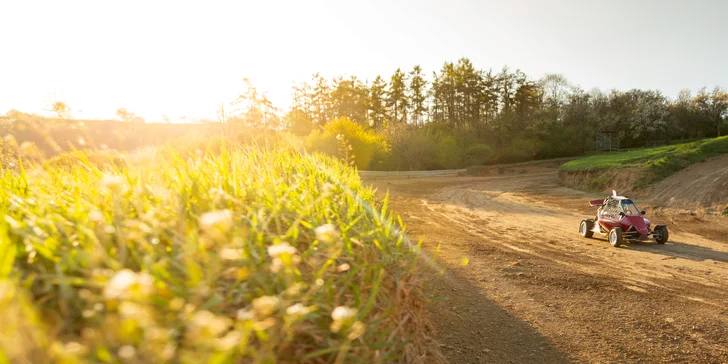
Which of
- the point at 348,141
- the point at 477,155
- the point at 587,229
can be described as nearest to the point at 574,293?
the point at 587,229

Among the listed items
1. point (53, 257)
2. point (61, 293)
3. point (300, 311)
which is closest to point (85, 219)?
point (53, 257)

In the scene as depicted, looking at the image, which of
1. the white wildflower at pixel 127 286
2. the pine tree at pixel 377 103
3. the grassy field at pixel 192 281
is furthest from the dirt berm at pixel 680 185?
the pine tree at pixel 377 103

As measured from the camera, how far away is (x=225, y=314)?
1.43 metres

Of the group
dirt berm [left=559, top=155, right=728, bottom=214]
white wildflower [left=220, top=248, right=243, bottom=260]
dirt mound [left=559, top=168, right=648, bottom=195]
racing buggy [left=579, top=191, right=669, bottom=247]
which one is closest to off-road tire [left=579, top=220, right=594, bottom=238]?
racing buggy [left=579, top=191, right=669, bottom=247]

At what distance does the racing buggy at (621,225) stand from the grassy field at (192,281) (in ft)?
35.2

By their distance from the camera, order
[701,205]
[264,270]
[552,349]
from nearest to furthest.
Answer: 1. [264,270]
2. [552,349]
3. [701,205]

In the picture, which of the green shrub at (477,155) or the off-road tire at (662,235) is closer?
the off-road tire at (662,235)

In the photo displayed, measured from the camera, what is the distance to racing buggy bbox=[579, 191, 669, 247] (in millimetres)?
10562

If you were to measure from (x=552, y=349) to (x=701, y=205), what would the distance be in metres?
15.4

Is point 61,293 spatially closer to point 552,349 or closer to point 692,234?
point 552,349

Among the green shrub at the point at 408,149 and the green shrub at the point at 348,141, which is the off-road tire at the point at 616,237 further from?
the green shrub at the point at 408,149

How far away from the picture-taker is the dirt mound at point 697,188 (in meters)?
15.4

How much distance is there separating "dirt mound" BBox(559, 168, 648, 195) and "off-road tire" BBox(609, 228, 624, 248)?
35.0ft

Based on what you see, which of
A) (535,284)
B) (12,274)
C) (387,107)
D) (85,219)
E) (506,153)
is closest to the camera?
(12,274)
